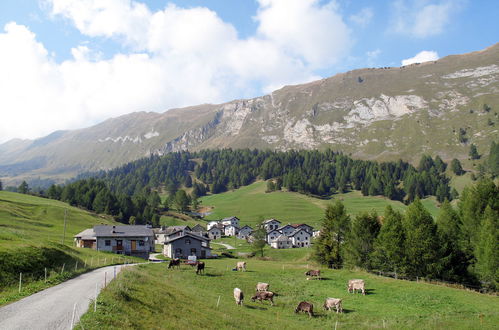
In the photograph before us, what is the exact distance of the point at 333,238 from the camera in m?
69.5

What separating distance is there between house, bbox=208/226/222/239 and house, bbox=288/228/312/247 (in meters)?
37.8

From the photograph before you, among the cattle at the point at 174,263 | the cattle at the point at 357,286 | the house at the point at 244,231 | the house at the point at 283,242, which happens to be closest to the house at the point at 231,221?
the house at the point at 244,231

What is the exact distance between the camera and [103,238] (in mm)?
83688

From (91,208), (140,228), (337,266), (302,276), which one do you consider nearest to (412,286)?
(302,276)

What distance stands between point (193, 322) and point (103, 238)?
67.1 meters

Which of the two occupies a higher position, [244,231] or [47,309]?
[47,309]

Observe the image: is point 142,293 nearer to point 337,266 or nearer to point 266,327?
point 266,327

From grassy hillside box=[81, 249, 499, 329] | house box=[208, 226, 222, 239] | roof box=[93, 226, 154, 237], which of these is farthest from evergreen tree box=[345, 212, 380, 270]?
house box=[208, 226, 222, 239]

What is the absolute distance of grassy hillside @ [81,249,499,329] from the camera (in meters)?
23.1

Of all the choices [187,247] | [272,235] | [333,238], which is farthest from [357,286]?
[272,235]

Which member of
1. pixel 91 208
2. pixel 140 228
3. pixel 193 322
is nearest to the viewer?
pixel 193 322

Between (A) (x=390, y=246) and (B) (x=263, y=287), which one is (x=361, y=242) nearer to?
(A) (x=390, y=246)

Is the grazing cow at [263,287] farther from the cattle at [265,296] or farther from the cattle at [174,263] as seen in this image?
the cattle at [174,263]

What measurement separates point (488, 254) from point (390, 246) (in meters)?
13.2
